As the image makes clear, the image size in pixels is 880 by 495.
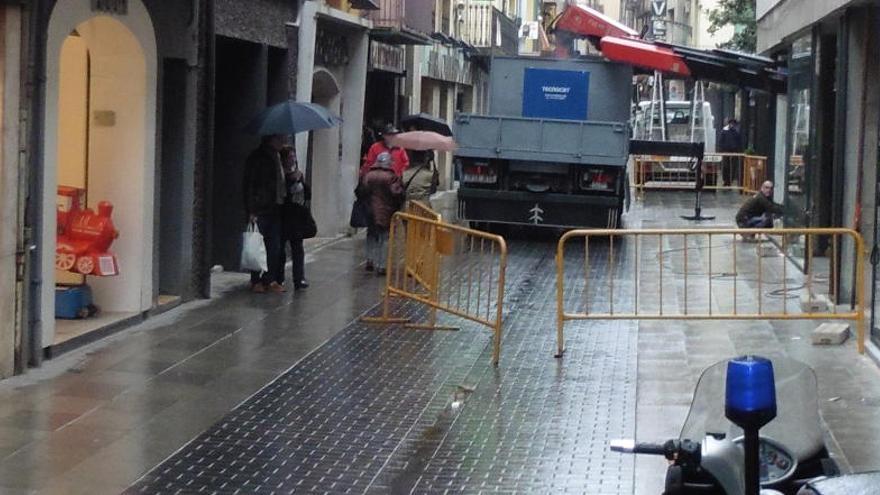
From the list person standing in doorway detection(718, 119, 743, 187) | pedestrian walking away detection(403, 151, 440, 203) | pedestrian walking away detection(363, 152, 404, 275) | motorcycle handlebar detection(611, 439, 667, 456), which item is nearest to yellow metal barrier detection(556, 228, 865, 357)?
pedestrian walking away detection(403, 151, 440, 203)

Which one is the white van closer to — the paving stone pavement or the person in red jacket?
the person in red jacket

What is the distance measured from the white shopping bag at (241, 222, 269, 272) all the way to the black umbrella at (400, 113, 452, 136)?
17.8ft

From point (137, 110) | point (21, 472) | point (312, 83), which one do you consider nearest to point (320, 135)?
point (312, 83)

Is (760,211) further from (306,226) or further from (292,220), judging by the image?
(292,220)

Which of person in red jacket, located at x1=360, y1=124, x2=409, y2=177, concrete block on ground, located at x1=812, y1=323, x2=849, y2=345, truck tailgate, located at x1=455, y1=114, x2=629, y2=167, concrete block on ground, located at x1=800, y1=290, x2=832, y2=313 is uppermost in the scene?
truck tailgate, located at x1=455, y1=114, x2=629, y2=167

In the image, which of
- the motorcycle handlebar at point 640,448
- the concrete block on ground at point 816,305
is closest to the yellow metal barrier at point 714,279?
the concrete block on ground at point 816,305

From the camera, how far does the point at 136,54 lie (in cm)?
1270

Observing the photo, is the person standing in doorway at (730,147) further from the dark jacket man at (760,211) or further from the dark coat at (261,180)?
the dark coat at (261,180)

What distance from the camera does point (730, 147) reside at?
39031 mm

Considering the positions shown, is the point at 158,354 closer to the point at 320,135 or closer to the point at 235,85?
the point at 235,85

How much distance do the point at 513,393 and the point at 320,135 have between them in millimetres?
10855

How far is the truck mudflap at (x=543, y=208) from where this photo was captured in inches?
821

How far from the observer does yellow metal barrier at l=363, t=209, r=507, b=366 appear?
510 inches

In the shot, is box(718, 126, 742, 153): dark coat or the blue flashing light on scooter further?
box(718, 126, 742, 153): dark coat
